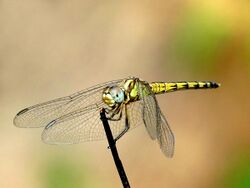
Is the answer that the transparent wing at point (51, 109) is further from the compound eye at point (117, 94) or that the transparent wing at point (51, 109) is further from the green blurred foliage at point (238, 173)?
the green blurred foliage at point (238, 173)

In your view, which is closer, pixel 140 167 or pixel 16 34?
pixel 140 167

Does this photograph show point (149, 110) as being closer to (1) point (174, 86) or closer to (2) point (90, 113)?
(2) point (90, 113)

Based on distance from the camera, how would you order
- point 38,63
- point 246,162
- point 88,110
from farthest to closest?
point 38,63 < point 246,162 < point 88,110

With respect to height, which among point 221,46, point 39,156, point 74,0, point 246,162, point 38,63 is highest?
point 74,0

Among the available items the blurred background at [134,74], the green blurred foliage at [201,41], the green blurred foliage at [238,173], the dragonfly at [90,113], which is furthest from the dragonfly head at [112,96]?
the green blurred foliage at [201,41]

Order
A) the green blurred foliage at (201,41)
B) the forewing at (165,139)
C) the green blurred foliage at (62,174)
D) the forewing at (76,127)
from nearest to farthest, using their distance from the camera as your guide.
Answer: the forewing at (165,139) → the forewing at (76,127) → the green blurred foliage at (62,174) → the green blurred foliage at (201,41)

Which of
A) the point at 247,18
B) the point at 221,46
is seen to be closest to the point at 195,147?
the point at 221,46

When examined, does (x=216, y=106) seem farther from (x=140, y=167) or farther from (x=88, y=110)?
(x=88, y=110)

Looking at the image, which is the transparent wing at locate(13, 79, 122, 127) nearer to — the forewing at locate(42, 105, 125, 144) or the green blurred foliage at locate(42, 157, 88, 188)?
the forewing at locate(42, 105, 125, 144)
